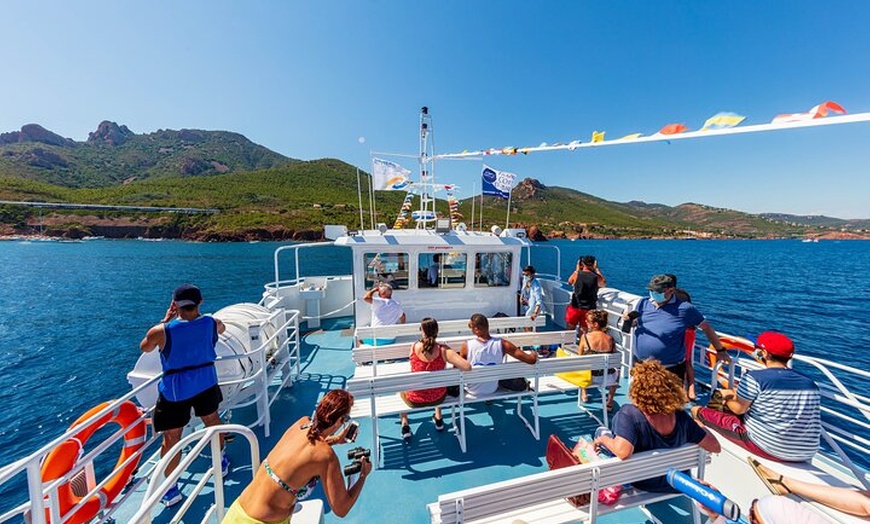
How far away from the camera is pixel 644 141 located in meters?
3.47

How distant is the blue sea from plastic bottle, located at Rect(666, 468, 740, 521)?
33.6 ft

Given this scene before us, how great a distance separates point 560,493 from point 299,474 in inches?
64.5

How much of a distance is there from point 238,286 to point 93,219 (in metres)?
84.8

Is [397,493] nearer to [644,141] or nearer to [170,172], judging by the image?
[644,141]

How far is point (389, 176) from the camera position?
7082mm

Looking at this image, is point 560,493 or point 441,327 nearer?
point 560,493

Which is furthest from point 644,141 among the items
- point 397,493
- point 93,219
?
point 93,219

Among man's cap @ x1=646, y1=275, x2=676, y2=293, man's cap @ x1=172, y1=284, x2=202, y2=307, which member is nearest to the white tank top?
man's cap @ x1=646, y1=275, x2=676, y2=293

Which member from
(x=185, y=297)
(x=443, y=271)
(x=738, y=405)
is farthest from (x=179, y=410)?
(x=738, y=405)

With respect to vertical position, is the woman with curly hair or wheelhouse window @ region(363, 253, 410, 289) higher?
wheelhouse window @ region(363, 253, 410, 289)

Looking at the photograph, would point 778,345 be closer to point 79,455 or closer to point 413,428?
point 413,428

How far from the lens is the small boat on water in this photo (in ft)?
7.64

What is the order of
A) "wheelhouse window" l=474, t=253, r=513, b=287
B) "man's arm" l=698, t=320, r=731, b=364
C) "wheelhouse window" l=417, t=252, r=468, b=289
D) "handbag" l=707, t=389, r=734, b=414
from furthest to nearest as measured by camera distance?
1. "wheelhouse window" l=474, t=253, r=513, b=287
2. "wheelhouse window" l=417, t=252, r=468, b=289
3. "man's arm" l=698, t=320, r=731, b=364
4. "handbag" l=707, t=389, r=734, b=414

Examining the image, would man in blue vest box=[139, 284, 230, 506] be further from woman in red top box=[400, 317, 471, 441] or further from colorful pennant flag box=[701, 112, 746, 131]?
colorful pennant flag box=[701, 112, 746, 131]
